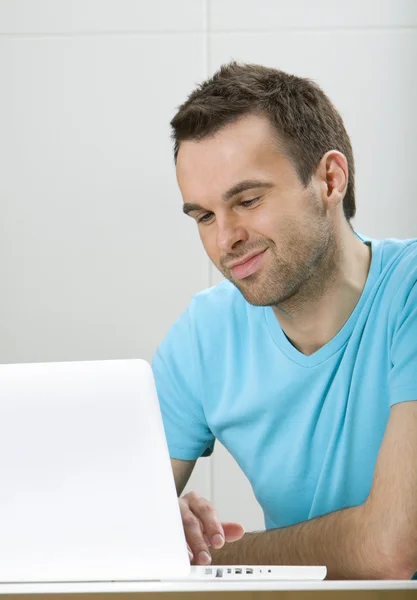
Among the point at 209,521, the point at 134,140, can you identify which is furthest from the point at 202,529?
the point at 134,140

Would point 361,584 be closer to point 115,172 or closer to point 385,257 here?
point 385,257

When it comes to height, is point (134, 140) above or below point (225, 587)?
above

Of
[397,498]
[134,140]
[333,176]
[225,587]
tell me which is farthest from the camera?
[134,140]

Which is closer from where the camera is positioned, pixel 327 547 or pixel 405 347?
pixel 327 547

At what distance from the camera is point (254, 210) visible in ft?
3.92

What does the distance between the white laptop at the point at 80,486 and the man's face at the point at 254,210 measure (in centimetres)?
59

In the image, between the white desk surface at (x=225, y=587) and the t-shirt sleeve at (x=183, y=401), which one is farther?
the t-shirt sleeve at (x=183, y=401)

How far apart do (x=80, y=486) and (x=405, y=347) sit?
23.1 inches

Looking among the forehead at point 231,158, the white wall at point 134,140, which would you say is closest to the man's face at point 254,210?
the forehead at point 231,158

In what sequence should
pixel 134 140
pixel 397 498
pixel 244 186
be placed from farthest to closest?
1. pixel 134 140
2. pixel 244 186
3. pixel 397 498

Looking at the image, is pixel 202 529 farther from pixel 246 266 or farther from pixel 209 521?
pixel 246 266

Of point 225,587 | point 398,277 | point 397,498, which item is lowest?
point 397,498

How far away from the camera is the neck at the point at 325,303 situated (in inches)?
47.3

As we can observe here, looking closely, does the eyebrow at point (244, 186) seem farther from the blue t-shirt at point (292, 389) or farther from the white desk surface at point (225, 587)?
the white desk surface at point (225, 587)
